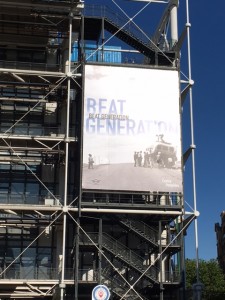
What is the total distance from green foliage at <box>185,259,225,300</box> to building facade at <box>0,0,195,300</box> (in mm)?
25558

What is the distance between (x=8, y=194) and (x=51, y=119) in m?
5.65

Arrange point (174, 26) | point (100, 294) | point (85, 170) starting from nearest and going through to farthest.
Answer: point (100, 294) < point (85, 170) < point (174, 26)

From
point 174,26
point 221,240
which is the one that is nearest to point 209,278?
point 221,240

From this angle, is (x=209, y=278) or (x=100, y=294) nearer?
(x=100, y=294)

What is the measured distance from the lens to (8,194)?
1238 inches

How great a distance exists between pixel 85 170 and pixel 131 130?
3.74m

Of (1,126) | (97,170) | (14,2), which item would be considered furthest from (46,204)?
(14,2)

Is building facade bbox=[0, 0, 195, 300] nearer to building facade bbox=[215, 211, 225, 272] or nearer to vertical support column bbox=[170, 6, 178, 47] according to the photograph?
vertical support column bbox=[170, 6, 178, 47]

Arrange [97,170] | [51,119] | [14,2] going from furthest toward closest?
[51,119], [14,2], [97,170]

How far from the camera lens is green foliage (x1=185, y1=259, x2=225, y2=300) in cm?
5634

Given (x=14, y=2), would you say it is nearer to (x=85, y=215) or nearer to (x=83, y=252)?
(x=85, y=215)

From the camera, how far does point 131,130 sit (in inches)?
1194

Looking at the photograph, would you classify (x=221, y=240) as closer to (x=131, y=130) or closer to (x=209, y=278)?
(x=209, y=278)

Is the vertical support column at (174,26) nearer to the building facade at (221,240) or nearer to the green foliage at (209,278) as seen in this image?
the green foliage at (209,278)
